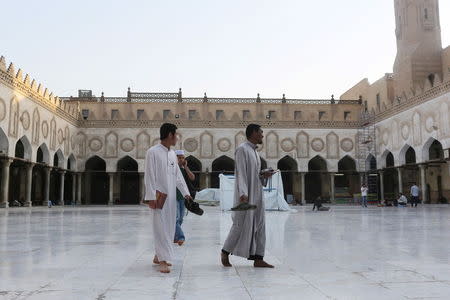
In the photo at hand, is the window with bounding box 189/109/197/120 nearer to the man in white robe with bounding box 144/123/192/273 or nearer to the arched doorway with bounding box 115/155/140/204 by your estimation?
the arched doorway with bounding box 115/155/140/204

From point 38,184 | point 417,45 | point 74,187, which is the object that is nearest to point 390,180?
point 417,45

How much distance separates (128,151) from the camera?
30.5 m

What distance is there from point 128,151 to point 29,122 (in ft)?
28.2

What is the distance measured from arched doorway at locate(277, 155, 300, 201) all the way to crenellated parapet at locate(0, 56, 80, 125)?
15009 millimetres

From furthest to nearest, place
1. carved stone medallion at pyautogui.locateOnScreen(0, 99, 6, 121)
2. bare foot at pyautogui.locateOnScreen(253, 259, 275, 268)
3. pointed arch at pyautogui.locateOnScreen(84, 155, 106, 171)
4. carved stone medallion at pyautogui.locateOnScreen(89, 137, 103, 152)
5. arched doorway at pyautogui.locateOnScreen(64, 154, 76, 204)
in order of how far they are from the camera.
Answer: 1. pointed arch at pyautogui.locateOnScreen(84, 155, 106, 171)
2. carved stone medallion at pyautogui.locateOnScreen(89, 137, 103, 152)
3. arched doorway at pyautogui.locateOnScreen(64, 154, 76, 204)
4. carved stone medallion at pyautogui.locateOnScreen(0, 99, 6, 121)
5. bare foot at pyautogui.locateOnScreen(253, 259, 275, 268)

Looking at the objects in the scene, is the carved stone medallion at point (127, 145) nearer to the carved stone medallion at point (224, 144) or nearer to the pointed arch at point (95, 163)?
the pointed arch at point (95, 163)

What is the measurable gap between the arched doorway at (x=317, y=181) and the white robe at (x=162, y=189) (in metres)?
28.2

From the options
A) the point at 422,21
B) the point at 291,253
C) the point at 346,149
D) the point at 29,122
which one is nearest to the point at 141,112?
the point at 29,122

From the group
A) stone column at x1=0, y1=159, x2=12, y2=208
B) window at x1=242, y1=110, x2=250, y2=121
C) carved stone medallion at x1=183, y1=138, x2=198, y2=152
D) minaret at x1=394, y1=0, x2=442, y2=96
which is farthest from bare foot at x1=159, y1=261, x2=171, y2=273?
window at x1=242, y1=110, x2=250, y2=121

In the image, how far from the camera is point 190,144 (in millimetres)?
30812

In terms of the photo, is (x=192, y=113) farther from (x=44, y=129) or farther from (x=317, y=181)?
(x=44, y=129)

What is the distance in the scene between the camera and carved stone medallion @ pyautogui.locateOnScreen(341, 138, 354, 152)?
3136 centimetres

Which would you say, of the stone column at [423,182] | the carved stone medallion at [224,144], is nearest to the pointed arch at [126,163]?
the carved stone medallion at [224,144]

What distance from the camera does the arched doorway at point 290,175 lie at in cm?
3159
